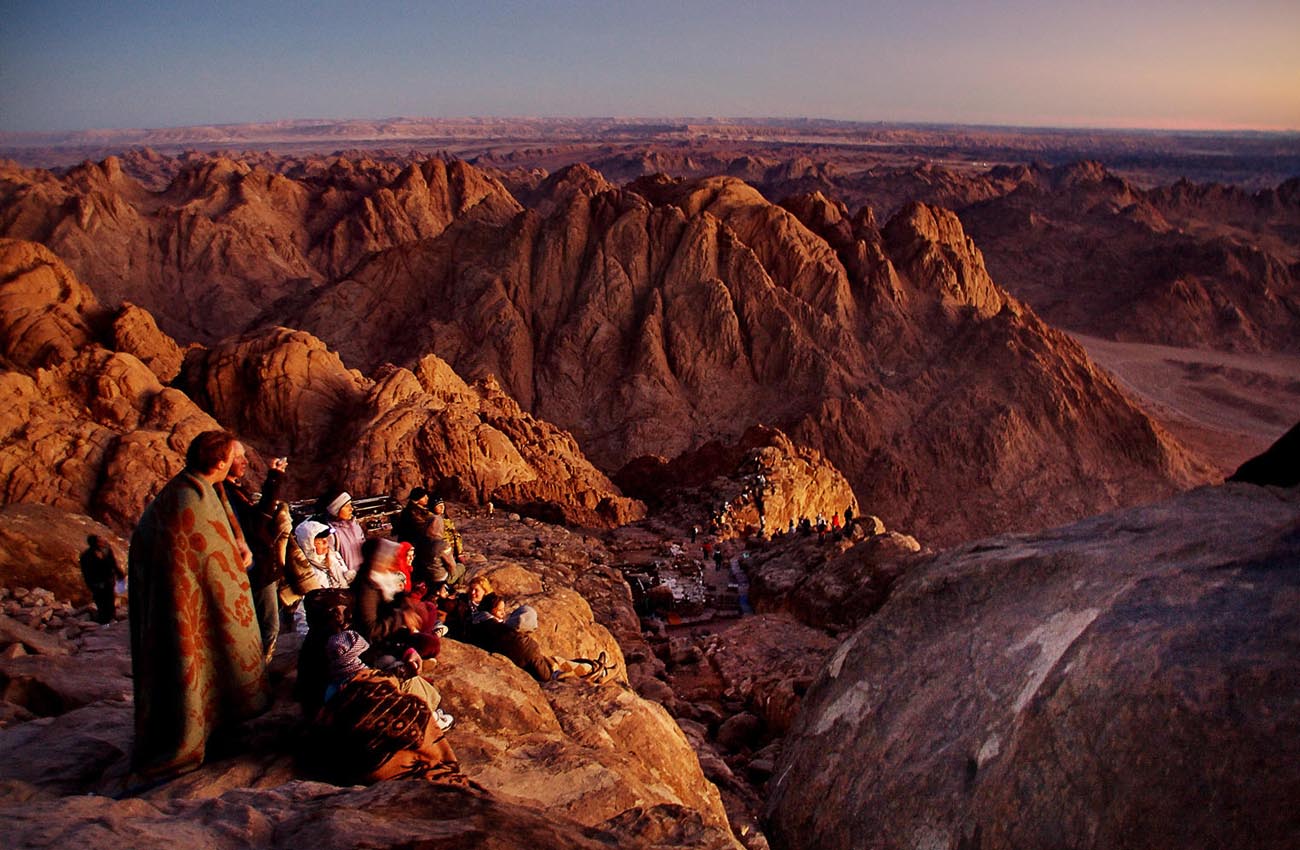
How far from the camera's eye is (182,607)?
4113mm

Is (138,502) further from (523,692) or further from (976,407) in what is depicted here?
(976,407)

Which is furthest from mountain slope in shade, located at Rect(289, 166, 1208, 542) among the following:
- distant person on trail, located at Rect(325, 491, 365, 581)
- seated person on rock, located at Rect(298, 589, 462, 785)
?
seated person on rock, located at Rect(298, 589, 462, 785)

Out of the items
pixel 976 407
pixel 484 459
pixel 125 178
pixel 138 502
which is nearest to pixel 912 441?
pixel 976 407

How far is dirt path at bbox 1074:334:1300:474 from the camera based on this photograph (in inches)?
1655

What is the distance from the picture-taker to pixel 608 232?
37344 mm

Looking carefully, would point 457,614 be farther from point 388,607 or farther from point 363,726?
point 363,726

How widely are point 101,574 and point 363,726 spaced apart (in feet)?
19.3

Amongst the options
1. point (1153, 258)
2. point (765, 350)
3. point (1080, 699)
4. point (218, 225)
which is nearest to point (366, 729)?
point (1080, 699)

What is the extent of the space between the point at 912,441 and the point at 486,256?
19.5 m

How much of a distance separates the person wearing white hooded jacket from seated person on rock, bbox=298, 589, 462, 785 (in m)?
1.55

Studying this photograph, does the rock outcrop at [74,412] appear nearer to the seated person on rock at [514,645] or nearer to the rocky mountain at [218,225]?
the seated person on rock at [514,645]

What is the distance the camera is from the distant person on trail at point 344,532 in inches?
248

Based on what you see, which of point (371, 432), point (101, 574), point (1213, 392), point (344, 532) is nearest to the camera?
point (344, 532)

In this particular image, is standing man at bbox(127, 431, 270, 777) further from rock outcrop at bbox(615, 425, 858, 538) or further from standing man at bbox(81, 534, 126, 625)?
rock outcrop at bbox(615, 425, 858, 538)
